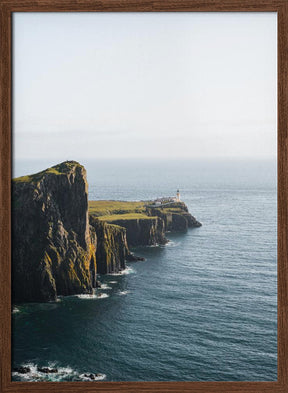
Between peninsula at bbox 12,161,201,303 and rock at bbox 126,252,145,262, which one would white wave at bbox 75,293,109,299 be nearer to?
peninsula at bbox 12,161,201,303

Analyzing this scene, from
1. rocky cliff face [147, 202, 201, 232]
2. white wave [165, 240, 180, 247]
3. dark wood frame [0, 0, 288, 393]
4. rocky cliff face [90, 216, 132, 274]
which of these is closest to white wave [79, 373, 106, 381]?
dark wood frame [0, 0, 288, 393]

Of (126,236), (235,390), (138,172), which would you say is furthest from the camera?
(126,236)

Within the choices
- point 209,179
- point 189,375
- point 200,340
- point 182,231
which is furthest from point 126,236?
point 189,375

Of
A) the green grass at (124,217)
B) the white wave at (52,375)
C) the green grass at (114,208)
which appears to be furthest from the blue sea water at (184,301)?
the green grass at (124,217)

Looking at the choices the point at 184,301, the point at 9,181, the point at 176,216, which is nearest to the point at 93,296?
the point at 184,301

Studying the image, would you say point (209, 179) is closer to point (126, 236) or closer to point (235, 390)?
point (126, 236)

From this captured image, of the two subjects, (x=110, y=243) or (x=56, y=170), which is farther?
(x=110, y=243)

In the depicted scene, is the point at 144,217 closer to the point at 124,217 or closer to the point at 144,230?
the point at 144,230
